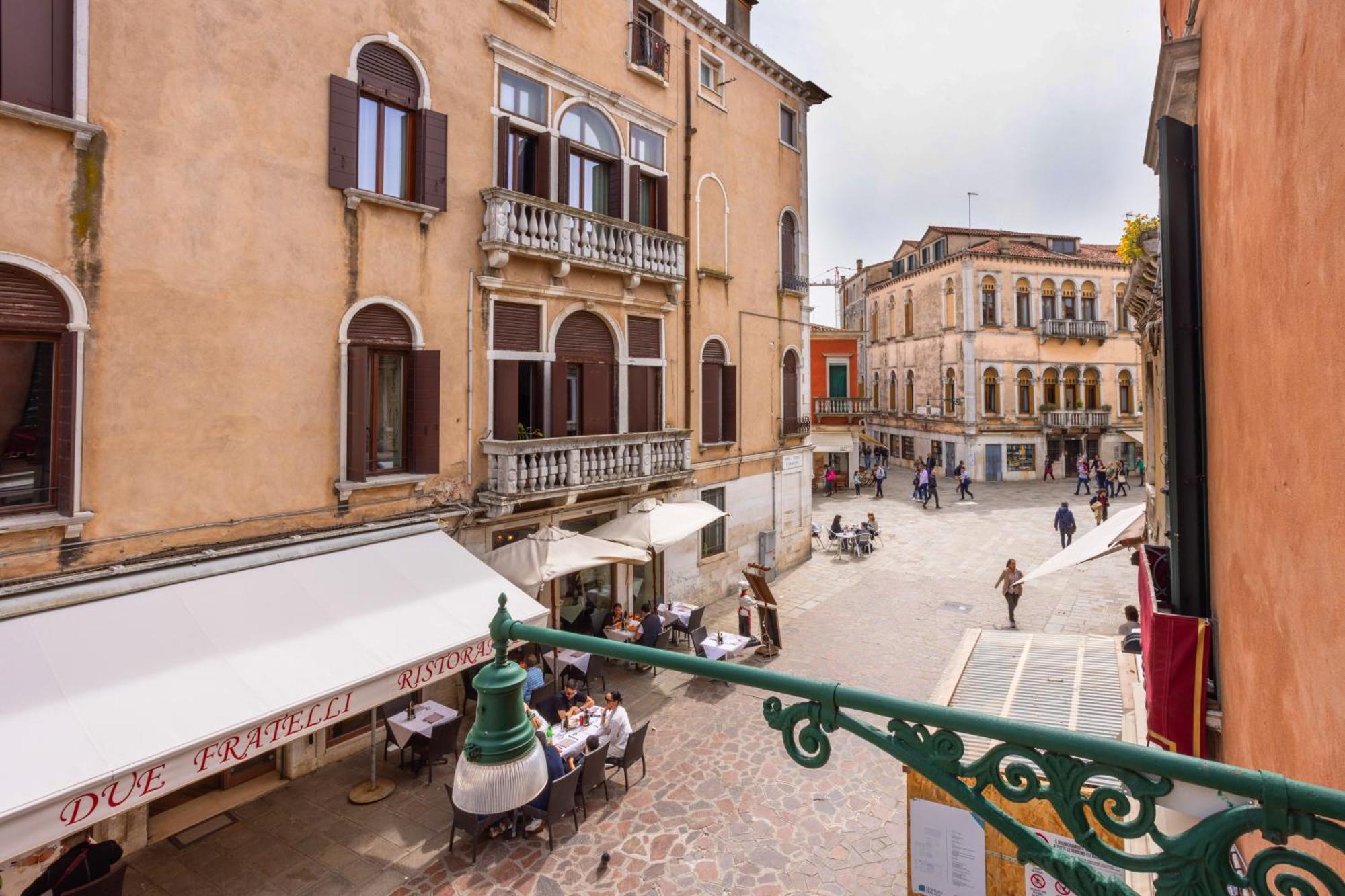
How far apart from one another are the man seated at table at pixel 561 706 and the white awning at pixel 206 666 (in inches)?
66.5

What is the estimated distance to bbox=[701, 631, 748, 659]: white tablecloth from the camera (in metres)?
12.6

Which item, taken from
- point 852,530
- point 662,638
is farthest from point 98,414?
point 852,530

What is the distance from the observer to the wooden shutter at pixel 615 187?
14484mm

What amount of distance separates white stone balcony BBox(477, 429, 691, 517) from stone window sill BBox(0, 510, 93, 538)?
17.4ft

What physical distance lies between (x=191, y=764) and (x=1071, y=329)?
4387cm

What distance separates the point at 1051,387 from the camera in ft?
130

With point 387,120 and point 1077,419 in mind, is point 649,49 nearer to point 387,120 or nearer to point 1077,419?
point 387,120

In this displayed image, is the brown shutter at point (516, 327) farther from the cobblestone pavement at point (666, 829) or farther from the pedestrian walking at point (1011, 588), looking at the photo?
the pedestrian walking at point (1011, 588)

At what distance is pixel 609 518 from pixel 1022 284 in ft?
114

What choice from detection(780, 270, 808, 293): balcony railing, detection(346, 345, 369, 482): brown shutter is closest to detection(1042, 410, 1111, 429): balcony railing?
detection(780, 270, 808, 293): balcony railing

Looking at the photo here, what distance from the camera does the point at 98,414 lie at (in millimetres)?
7605

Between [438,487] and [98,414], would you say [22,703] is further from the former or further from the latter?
[438,487]

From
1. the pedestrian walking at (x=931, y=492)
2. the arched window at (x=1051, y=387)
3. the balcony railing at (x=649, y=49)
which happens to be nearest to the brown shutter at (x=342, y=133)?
the balcony railing at (x=649, y=49)

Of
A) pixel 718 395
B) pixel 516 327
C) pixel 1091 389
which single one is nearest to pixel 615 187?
pixel 516 327
